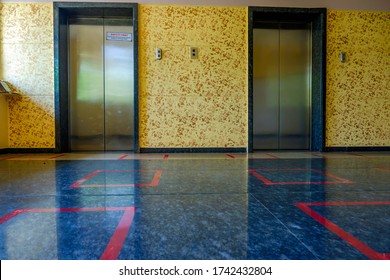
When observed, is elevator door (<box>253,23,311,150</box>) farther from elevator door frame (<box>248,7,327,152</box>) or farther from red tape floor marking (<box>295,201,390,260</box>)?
red tape floor marking (<box>295,201,390,260</box>)

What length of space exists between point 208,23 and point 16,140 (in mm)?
4142

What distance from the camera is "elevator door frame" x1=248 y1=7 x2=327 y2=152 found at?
200 inches

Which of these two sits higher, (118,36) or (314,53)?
(118,36)

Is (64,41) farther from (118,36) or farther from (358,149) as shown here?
(358,149)

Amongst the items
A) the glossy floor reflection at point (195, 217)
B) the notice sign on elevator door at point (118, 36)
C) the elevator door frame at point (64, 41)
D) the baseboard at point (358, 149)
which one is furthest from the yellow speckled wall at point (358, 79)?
the notice sign on elevator door at point (118, 36)

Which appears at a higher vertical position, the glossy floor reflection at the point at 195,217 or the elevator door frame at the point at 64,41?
the elevator door frame at the point at 64,41

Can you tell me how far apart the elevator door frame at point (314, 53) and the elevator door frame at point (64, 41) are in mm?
2114

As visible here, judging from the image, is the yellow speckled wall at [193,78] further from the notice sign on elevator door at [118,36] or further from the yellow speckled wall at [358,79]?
the yellow speckled wall at [358,79]

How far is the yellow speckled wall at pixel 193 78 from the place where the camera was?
498cm

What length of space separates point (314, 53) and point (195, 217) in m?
5.12

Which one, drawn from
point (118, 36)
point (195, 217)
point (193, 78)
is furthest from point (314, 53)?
point (195, 217)

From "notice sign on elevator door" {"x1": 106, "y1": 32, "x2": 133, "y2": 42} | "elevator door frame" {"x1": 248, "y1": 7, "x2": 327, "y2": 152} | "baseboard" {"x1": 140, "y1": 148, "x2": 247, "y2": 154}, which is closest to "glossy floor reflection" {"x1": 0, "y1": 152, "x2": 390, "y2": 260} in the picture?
"baseboard" {"x1": 140, "y1": 148, "x2": 247, "y2": 154}

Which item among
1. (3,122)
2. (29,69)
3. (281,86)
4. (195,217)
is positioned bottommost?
(195,217)

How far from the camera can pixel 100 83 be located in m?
5.27
